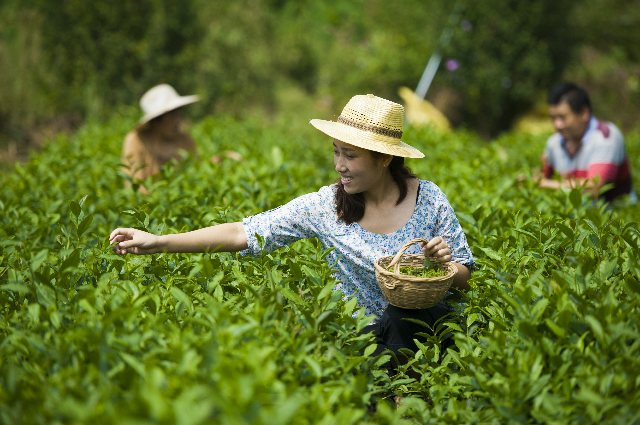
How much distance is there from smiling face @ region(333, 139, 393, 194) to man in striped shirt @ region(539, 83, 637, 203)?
8.58ft

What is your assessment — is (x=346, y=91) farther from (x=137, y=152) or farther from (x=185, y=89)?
(x=137, y=152)

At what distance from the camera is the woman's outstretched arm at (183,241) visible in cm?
237

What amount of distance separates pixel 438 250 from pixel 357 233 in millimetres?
446

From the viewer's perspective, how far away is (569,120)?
482 centimetres

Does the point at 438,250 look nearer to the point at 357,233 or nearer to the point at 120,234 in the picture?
the point at 357,233

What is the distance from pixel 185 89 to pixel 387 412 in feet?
39.2

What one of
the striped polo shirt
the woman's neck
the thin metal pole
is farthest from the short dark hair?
the thin metal pole

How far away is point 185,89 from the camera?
41.4ft

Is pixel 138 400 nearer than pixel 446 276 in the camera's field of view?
Yes

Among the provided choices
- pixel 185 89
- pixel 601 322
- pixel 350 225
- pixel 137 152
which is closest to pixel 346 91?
pixel 185 89

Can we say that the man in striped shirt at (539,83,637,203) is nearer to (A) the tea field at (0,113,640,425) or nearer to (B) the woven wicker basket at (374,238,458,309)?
(A) the tea field at (0,113,640,425)

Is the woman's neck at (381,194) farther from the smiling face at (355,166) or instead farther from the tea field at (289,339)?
the tea field at (289,339)

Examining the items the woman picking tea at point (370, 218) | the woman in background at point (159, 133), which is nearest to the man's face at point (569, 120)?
the woman picking tea at point (370, 218)

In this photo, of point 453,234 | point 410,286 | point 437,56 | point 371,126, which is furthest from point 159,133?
point 437,56
